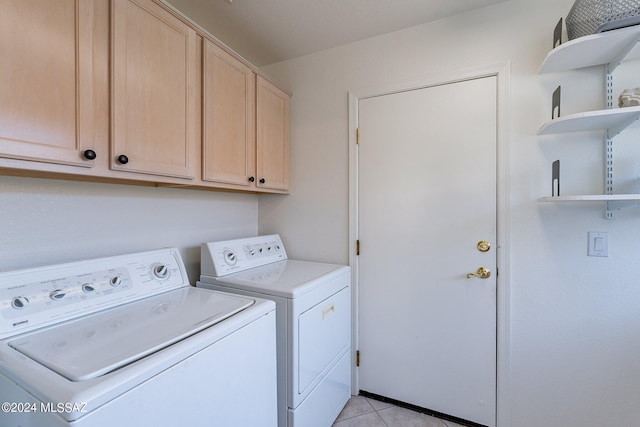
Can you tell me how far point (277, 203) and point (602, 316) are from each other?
2086mm

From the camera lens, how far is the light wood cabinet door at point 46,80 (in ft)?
2.65

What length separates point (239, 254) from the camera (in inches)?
67.9

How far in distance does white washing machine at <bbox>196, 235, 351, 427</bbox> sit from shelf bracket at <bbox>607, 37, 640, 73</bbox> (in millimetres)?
1731

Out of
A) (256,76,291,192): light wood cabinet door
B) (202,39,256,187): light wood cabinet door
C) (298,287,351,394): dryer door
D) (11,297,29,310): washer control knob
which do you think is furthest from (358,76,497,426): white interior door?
(11,297,29,310): washer control knob

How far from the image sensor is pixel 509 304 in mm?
1556

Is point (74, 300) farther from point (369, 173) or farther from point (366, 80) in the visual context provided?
point (366, 80)

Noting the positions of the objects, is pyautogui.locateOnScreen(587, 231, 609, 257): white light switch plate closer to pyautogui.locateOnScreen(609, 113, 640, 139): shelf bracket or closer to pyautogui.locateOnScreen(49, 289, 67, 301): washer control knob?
pyautogui.locateOnScreen(609, 113, 640, 139): shelf bracket

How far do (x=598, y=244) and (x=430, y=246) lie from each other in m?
0.80

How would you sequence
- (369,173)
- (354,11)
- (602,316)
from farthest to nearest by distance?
(369,173)
(354,11)
(602,316)

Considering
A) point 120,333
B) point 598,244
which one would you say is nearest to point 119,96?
point 120,333

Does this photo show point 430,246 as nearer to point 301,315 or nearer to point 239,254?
point 301,315

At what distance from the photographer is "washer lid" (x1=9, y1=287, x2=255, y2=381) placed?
0.70 meters

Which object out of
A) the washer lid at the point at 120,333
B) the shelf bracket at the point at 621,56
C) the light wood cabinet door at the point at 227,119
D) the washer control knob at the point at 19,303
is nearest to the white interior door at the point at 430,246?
the shelf bracket at the point at 621,56

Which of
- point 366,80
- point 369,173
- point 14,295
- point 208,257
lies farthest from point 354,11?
point 14,295
